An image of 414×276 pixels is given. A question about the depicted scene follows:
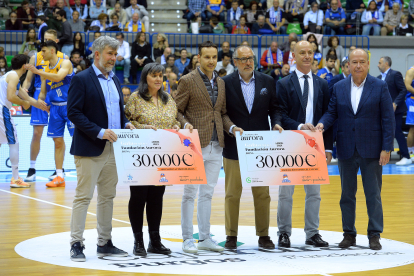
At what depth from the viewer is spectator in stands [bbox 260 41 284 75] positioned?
15.4 metres

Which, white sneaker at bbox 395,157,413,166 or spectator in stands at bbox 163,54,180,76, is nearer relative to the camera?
white sneaker at bbox 395,157,413,166

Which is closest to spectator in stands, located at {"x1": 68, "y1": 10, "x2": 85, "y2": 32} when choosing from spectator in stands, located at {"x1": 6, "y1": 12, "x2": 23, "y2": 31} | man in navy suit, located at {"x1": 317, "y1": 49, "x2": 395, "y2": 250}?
spectator in stands, located at {"x1": 6, "y1": 12, "x2": 23, "y2": 31}

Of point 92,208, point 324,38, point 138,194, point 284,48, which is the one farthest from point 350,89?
point 324,38

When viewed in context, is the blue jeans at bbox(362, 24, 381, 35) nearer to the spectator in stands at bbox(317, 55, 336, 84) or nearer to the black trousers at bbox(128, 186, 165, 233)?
the spectator in stands at bbox(317, 55, 336, 84)

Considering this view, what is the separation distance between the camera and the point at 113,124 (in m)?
4.97

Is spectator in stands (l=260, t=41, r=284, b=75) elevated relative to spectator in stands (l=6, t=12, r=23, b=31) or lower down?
lower down

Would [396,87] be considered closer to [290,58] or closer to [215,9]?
[290,58]

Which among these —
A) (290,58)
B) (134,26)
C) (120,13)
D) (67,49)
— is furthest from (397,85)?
(120,13)

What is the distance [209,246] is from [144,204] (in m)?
0.69

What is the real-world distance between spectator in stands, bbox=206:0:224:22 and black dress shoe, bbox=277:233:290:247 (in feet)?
42.2

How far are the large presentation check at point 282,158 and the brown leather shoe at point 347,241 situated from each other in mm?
570

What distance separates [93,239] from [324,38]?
1282cm

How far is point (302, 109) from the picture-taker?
5.45m

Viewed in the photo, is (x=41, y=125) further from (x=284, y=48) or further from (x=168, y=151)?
(x=284, y=48)
